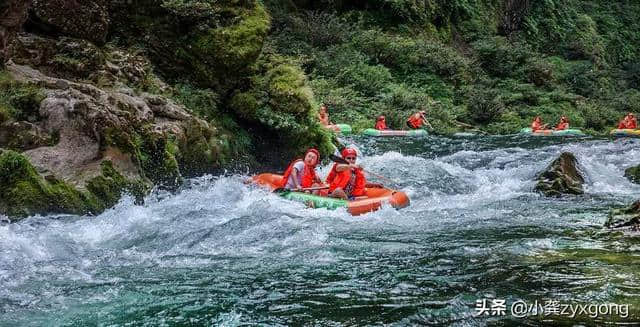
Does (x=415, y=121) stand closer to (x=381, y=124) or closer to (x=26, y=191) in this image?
(x=381, y=124)

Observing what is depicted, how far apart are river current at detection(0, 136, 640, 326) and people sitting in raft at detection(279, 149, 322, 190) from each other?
58cm

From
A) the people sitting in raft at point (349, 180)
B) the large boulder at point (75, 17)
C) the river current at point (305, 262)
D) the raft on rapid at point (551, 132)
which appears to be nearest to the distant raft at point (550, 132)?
the raft on rapid at point (551, 132)

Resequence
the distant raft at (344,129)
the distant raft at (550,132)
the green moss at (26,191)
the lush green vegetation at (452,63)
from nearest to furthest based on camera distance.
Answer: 1. the green moss at (26,191)
2. the distant raft at (344,129)
3. the distant raft at (550,132)
4. the lush green vegetation at (452,63)

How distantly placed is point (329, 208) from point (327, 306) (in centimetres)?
416

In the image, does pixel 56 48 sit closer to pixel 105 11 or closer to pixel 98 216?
pixel 105 11

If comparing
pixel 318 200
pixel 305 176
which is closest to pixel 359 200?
pixel 318 200

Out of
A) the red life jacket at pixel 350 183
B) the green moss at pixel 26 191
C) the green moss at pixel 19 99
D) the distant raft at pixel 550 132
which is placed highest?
the green moss at pixel 19 99

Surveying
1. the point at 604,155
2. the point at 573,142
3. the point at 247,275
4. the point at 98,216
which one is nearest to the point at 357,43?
the point at 573,142

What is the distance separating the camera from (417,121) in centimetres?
1941

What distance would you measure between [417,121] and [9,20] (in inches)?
531

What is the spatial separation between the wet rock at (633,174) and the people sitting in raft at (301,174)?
5618 mm

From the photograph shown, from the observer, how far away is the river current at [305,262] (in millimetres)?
4121

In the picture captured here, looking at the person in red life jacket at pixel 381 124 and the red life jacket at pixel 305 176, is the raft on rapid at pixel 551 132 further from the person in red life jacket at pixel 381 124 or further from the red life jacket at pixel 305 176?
the red life jacket at pixel 305 176

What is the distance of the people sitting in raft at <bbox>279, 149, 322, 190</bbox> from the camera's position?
9.47 meters
